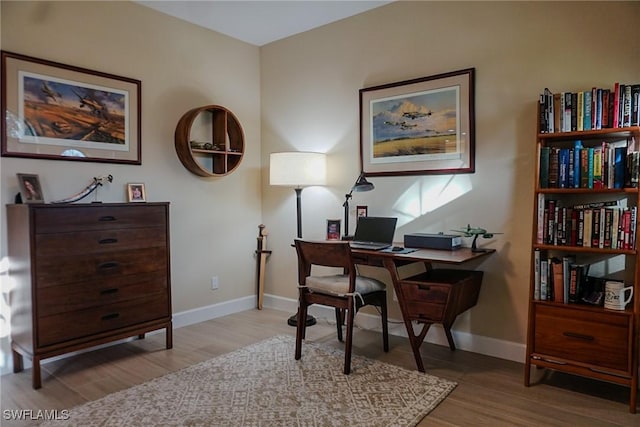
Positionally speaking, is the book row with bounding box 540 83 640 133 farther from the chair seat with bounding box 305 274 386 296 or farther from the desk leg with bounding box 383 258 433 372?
the chair seat with bounding box 305 274 386 296

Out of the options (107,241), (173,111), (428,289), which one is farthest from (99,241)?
(428,289)

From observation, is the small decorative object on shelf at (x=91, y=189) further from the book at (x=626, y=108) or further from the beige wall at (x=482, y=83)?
the book at (x=626, y=108)

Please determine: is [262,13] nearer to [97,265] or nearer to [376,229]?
[376,229]

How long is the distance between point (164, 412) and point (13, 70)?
2.24 metres

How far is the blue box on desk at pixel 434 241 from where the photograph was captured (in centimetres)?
279

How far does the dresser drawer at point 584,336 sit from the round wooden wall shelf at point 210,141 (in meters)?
2.70

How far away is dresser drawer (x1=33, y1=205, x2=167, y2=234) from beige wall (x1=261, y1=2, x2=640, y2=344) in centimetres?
147

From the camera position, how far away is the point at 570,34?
2566mm

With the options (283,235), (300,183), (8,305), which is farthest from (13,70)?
(283,235)

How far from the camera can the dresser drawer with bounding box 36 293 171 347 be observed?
2.48 meters

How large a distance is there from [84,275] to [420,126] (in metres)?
2.50

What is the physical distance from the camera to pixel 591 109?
229 centimetres

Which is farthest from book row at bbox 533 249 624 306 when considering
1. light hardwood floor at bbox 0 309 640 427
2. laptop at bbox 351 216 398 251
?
laptop at bbox 351 216 398 251

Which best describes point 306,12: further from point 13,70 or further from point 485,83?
point 13,70
